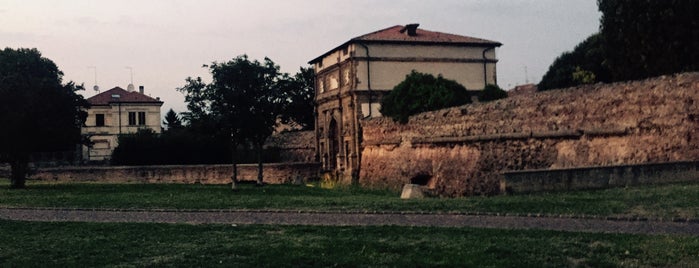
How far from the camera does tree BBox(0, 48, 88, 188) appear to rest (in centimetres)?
2419

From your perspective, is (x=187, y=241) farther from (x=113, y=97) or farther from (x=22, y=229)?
(x=113, y=97)

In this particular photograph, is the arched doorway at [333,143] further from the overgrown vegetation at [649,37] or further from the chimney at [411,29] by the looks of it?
the overgrown vegetation at [649,37]

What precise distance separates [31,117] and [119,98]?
41.5 metres

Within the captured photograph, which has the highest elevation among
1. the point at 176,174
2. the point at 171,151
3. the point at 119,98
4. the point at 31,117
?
the point at 119,98

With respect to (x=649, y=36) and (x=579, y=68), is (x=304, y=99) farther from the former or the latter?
(x=649, y=36)

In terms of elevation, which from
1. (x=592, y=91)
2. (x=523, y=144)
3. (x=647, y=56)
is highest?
(x=647, y=56)

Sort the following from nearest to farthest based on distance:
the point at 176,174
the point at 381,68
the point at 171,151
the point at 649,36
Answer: the point at 649,36
the point at 176,174
the point at 381,68
the point at 171,151

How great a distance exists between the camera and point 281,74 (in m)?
29.6

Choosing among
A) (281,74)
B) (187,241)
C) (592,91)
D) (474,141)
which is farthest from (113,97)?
(187,241)

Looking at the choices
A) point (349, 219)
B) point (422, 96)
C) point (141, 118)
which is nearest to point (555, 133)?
point (349, 219)

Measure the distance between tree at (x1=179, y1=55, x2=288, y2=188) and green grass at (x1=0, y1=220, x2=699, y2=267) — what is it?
1807 cm

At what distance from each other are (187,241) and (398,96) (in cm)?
2297

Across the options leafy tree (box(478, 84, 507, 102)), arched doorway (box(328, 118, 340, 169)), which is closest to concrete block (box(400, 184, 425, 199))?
leafy tree (box(478, 84, 507, 102))

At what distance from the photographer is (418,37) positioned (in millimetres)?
39625
